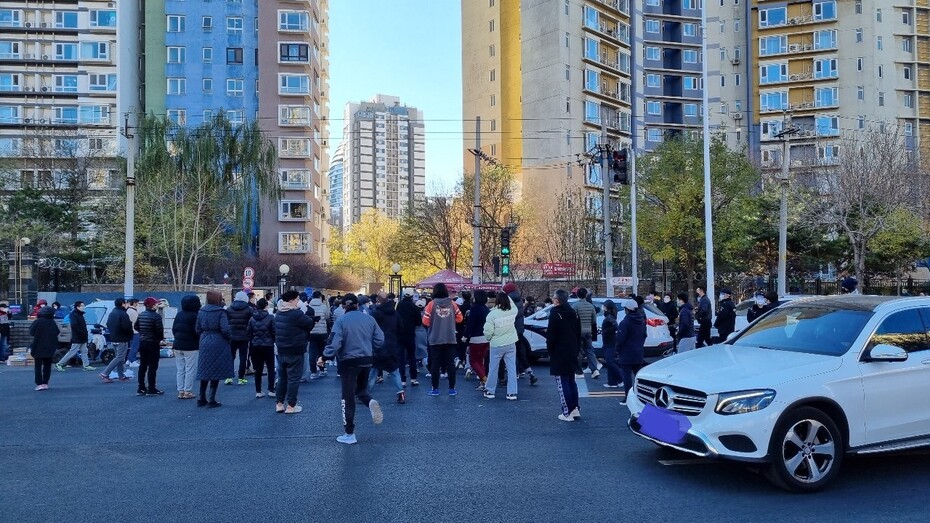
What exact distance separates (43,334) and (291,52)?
5384 cm

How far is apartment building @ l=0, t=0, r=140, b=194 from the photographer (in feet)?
217

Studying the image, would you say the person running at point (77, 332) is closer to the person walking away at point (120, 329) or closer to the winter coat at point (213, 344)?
the person walking away at point (120, 329)

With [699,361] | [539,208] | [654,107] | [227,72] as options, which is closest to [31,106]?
[227,72]

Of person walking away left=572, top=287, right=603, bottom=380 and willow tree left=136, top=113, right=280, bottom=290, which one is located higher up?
willow tree left=136, top=113, right=280, bottom=290

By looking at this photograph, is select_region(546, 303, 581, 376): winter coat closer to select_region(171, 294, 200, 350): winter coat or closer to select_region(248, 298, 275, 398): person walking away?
select_region(248, 298, 275, 398): person walking away

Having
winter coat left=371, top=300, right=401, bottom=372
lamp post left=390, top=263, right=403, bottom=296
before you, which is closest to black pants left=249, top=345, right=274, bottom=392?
winter coat left=371, top=300, right=401, bottom=372

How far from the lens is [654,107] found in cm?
7281

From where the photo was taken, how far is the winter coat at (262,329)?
13.3 meters

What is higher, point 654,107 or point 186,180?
point 654,107

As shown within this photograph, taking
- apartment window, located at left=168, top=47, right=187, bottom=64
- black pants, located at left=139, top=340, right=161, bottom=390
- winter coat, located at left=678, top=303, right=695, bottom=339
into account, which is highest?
apartment window, located at left=168, top=47, right=187, bottom=64

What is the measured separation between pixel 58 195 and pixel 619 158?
122 ft

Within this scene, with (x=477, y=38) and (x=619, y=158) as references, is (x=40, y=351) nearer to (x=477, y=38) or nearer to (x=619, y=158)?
(x=619, y=158)

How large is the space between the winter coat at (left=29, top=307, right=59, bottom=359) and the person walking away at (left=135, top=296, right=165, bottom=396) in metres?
2.19

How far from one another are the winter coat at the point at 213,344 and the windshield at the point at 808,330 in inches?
317
